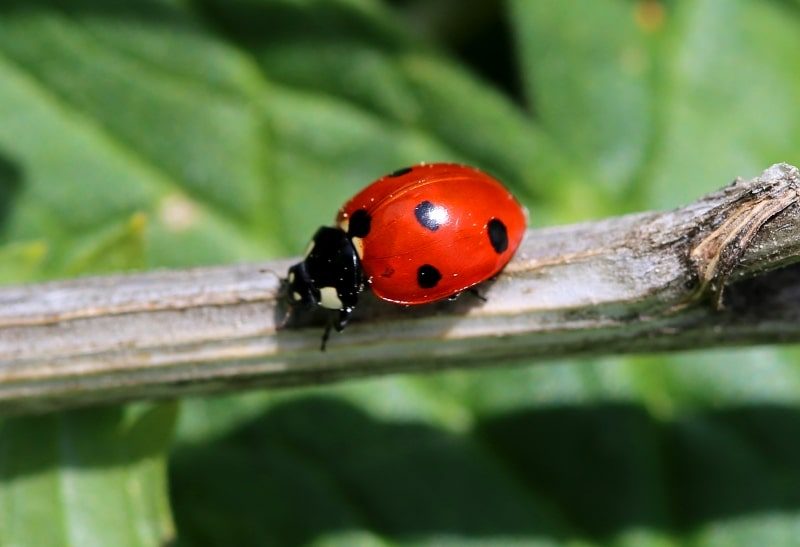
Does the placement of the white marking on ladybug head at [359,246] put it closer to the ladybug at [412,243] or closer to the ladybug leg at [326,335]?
the ladybug at [412,243]

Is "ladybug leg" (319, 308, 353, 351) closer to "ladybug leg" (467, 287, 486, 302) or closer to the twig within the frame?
the twig

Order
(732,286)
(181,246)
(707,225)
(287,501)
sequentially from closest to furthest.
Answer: (707,225) < (732,286) < (287,501) < (181,246)

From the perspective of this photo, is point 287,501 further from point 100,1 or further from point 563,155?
point 100,1

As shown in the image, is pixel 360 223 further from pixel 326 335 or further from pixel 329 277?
pixel 326 335

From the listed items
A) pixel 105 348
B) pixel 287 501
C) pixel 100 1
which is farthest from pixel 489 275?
pixel 100 1

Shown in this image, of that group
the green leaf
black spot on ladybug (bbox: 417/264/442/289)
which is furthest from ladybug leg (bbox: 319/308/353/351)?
the green leaf
